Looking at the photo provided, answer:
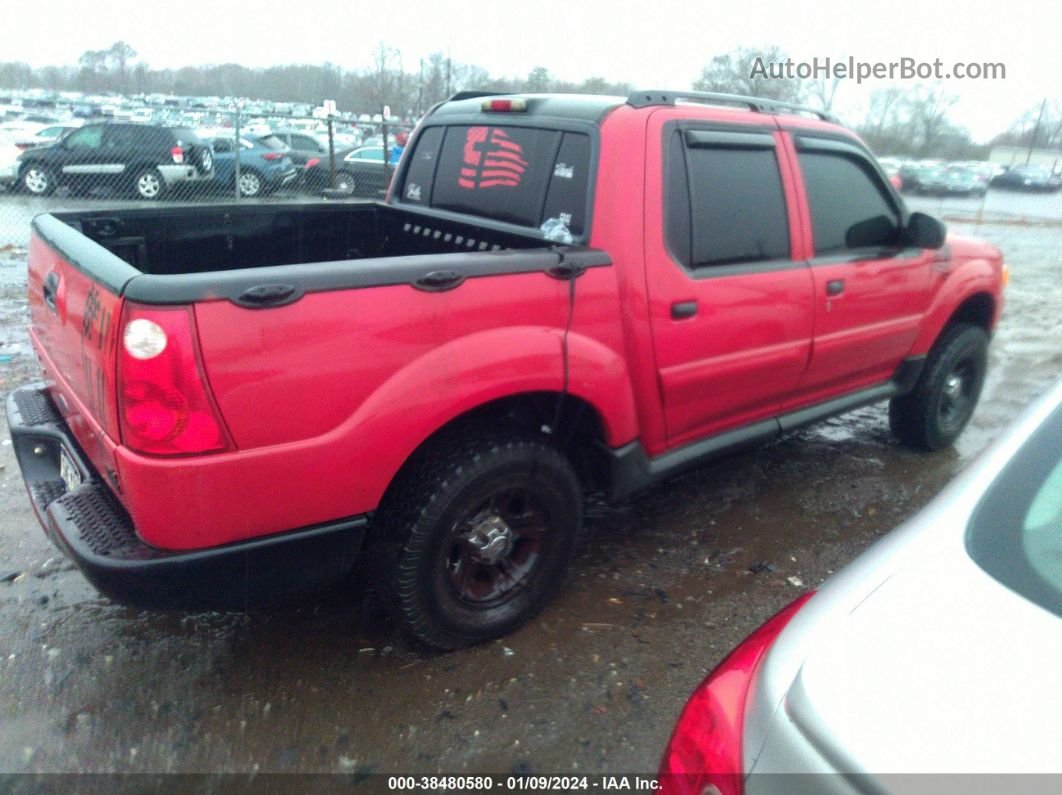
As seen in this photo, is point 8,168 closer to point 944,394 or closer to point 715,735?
point 944,394

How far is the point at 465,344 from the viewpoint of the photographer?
8.56ft

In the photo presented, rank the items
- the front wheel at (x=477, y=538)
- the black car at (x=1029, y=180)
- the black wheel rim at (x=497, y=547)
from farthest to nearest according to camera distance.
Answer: the black car at (x=1029, y=180)
the black wheel rim at (x=497, y=547)
the front wheel at (x=477, y=538)

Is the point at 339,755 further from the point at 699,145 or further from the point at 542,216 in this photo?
the point at 699,145

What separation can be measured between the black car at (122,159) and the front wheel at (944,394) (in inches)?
538

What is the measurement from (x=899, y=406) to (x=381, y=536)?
357cm

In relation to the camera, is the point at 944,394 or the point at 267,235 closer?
the point at 267,235

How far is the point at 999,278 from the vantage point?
4965 mm

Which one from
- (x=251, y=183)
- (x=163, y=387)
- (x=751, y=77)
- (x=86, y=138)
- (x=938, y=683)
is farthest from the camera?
(x=251, y=183)

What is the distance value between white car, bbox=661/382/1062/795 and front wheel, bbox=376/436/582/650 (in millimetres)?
1287

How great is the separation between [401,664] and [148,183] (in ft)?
48.2

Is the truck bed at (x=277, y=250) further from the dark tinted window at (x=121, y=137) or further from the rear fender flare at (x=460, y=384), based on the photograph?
the dark tinted window at (x=121, y=137)

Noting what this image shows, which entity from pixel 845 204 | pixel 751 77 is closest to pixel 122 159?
pixel 751 77

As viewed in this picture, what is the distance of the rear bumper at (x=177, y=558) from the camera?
2299 millimetres

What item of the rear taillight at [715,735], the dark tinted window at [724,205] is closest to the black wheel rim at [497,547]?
the dark tinted window at [724,205]
